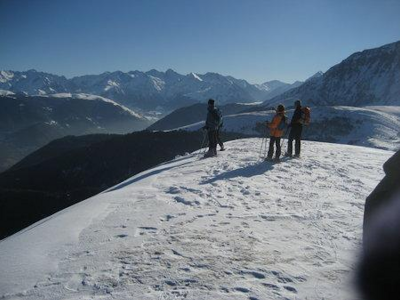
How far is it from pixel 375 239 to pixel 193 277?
3798 mm

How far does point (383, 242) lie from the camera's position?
24.7ft

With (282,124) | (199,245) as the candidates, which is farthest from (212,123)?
(199,245)

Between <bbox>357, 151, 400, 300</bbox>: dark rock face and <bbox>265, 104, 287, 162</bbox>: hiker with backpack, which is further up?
<bbox>265, 104, 287, 162</bbox>: hiker with backpack

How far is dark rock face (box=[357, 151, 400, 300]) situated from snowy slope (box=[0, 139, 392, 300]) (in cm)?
44

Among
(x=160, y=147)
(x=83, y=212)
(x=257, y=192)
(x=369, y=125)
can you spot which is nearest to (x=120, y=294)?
(x=83, y=212)

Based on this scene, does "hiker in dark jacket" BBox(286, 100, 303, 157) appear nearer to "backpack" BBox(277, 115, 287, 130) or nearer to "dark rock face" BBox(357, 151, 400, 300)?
"backpack" BBox(277, 115, 287, 130)

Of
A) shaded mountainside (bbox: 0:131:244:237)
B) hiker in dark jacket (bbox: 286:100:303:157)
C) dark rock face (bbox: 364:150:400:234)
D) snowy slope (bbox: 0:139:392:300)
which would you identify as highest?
hiker in dark jacket (bbox: 286:100:303:157)

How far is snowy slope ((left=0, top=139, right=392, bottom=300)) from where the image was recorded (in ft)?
24.0

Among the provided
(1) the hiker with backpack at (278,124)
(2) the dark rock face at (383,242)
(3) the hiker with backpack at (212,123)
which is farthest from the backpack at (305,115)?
(2) the dark rock face at (383,242)

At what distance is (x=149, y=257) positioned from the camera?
853cm

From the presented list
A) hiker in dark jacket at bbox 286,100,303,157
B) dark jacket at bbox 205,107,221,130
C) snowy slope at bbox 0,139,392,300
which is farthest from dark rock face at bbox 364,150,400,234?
dark jacket at bbox 205,107,221,130

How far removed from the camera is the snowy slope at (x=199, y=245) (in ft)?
24.0

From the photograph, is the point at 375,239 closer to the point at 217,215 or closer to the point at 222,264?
the point at 222,264

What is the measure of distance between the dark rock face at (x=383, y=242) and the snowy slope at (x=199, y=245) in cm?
44
